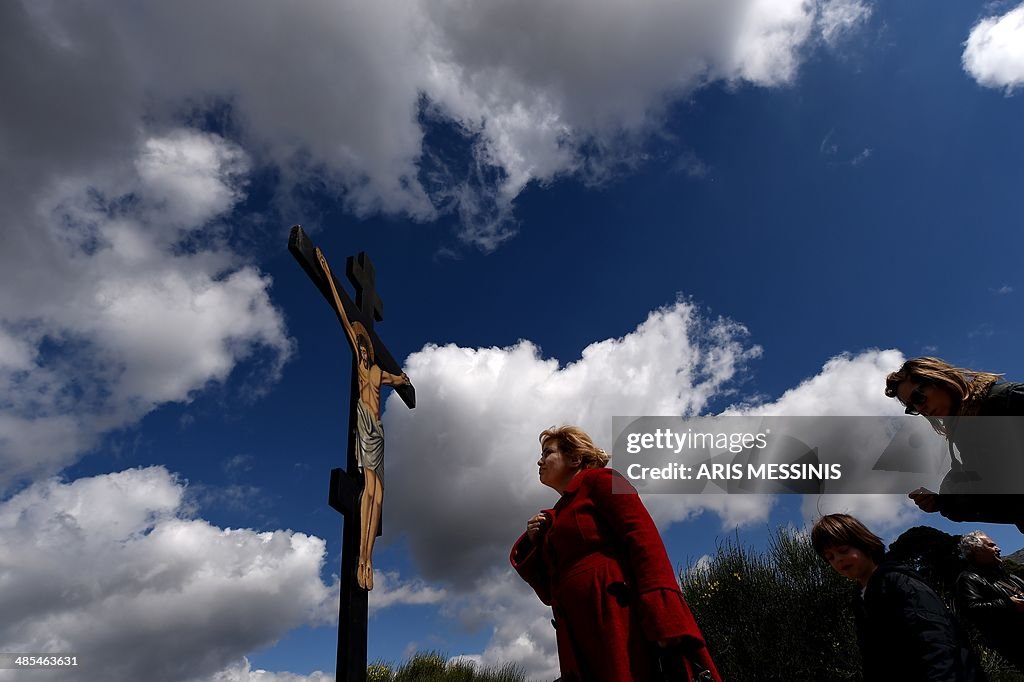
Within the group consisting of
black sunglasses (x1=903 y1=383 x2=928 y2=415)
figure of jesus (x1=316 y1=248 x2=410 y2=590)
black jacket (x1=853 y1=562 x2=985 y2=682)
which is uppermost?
figure of jesus (x1=316 y1=248 x2=410 y2=590)

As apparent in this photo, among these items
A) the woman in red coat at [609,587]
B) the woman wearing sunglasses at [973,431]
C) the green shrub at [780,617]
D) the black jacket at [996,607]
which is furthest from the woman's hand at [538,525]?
the green shrub at [780,617]

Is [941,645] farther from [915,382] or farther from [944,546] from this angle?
[944,546]

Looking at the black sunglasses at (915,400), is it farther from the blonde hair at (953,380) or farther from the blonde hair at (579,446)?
the blonde hair at (579,446)

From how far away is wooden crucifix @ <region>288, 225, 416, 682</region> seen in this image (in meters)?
4.18

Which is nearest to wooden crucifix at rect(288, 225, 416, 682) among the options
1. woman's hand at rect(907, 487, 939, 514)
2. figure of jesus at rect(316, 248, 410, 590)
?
figure of jesus at rect(316, 248, 410, 590)

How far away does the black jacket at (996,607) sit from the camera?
3.00 metres

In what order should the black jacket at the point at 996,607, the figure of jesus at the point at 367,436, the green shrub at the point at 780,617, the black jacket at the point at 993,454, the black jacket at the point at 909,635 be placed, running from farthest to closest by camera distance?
1. the green shrub at the point at 780,617
2. the figure of jesus at the point at 367,436
3. the black jacket at the point at 996,607
4. the black jacket at the point at 909,635
5. the black jacket at the point at 993,454

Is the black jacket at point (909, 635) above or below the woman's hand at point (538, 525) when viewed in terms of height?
below

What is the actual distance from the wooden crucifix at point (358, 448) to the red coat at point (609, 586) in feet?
7.42

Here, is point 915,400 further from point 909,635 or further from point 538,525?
point 538,525

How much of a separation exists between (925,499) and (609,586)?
111 cm

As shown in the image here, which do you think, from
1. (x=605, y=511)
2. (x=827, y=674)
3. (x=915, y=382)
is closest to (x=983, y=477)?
(x=915, y=382)

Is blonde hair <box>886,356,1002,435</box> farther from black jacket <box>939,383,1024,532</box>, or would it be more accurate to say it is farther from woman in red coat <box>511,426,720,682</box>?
woman in red coat <box>511,426,720,682</box>

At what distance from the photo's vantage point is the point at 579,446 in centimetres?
260
